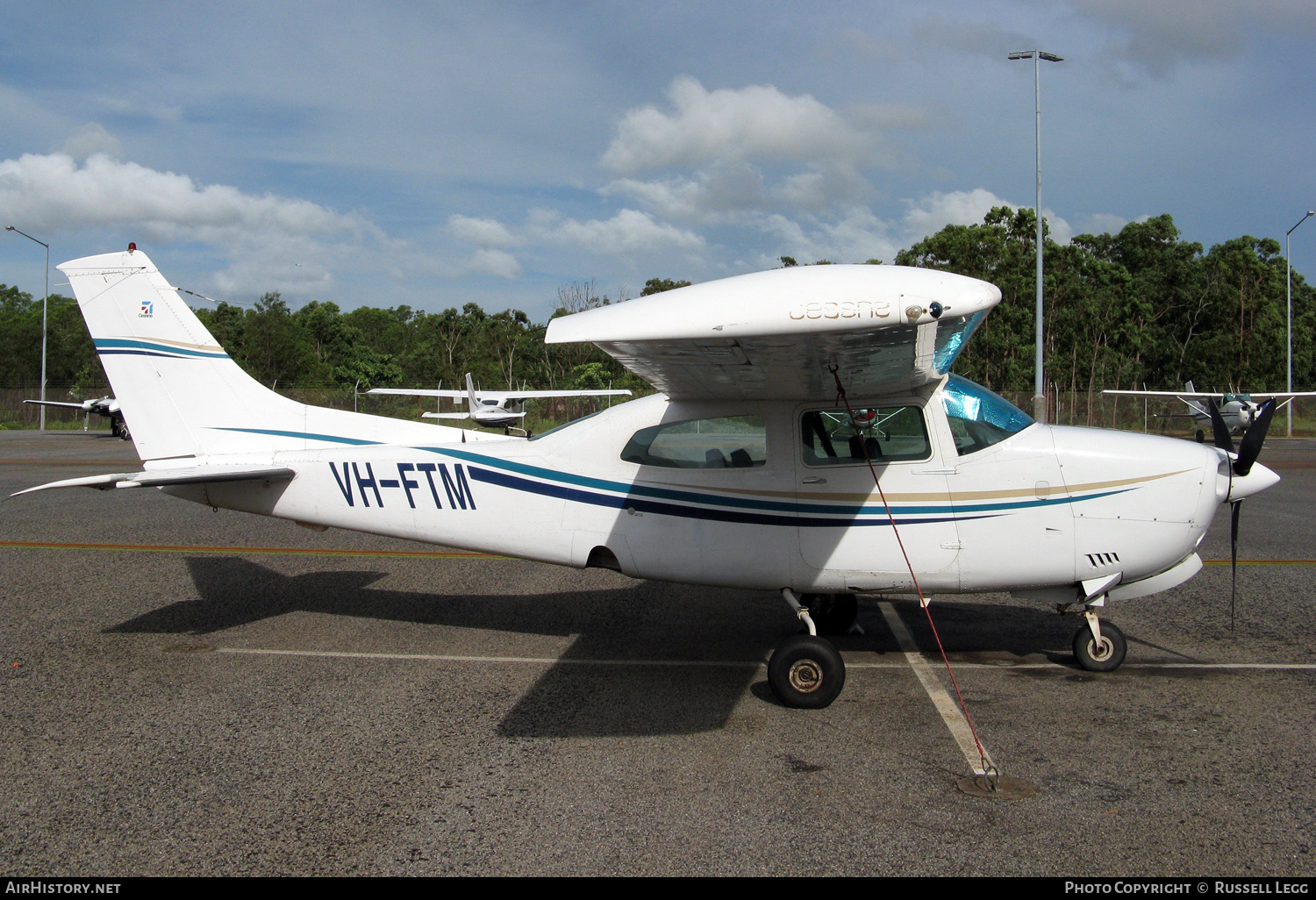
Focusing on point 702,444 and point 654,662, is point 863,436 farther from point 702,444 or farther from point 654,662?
point 654,662

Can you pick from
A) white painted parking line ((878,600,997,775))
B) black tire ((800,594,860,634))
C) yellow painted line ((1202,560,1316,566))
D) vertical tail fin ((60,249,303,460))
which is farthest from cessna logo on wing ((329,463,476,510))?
yellow painted line ((1202,560,1316,566))

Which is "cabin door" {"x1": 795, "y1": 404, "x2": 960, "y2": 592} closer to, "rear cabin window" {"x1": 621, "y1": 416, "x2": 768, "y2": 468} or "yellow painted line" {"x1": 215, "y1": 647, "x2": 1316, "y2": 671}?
"rear cabin window" {"x1": 621, "y1": 416, "x2": 768, "y2": 468}

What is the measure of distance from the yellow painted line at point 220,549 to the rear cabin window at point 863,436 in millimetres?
5401

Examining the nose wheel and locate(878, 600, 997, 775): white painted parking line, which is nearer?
locate(878, 600, 997, 775): white painted parking line

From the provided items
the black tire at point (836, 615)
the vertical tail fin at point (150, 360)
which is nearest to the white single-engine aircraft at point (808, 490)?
the vertical tail fin at point (150, 360)

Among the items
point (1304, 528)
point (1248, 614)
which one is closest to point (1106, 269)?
point (1304, 528)

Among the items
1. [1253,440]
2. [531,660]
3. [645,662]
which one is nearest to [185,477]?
[531,660]

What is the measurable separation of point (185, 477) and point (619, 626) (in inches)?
129

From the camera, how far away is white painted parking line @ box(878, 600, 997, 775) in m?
4.22

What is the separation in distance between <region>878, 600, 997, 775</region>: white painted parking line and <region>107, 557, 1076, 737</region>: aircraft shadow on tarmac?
0.35ft

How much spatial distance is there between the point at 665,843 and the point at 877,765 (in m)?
1.28

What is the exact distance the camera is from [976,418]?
5.40 metres

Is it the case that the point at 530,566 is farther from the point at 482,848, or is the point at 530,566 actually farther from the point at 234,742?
the point at 482,848

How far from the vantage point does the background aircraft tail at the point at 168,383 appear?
6.48 metres
